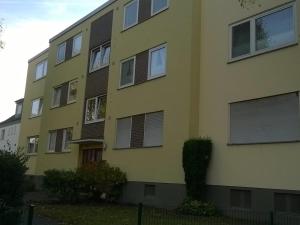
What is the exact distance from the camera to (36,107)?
3534 cm

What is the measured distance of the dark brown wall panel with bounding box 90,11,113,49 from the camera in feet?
83.2

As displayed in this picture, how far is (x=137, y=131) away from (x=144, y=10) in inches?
229

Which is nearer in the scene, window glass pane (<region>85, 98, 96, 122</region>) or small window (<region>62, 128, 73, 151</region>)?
window glass pane (<region>85, 98, 96, 122</region>)

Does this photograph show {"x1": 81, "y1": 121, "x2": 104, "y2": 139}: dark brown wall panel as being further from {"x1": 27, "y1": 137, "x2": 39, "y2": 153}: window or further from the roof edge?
{"x1": 27, "y1": 137, "x2": 39, "y2": 153}: window

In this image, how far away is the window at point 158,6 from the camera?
20.9 meters

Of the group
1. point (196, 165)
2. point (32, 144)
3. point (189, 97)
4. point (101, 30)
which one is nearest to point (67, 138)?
point (101, 30)

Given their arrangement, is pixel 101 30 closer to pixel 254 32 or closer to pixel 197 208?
pixel 254 32

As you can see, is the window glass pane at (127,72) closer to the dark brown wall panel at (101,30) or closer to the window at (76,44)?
the dark brown wall panel at (101,30)

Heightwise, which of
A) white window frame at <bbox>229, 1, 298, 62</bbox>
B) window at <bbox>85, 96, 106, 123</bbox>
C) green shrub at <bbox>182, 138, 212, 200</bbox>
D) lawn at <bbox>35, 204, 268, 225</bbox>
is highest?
white window frame at <bbox>229, 1, 298, 62</bbox>

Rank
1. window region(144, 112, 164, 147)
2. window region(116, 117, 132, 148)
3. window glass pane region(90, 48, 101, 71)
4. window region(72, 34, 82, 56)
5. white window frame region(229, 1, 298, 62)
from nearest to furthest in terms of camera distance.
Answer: white window frame region(229, 1, 298, 62), window region(144, 112, 164, 147), window region(116, 117, 132, 148), window glass pane region(90, 48, 101, 71), window region(72, 34, 82, 56)

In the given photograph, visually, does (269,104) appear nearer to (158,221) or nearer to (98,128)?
(158,221)

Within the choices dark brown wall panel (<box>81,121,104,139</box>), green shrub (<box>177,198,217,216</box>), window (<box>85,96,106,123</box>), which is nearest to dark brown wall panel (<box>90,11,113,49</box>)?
window (<box>85,96,106,123</box>)

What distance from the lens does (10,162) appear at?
467 inches

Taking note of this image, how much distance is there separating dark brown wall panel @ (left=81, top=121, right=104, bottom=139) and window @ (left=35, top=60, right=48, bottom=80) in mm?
10771
